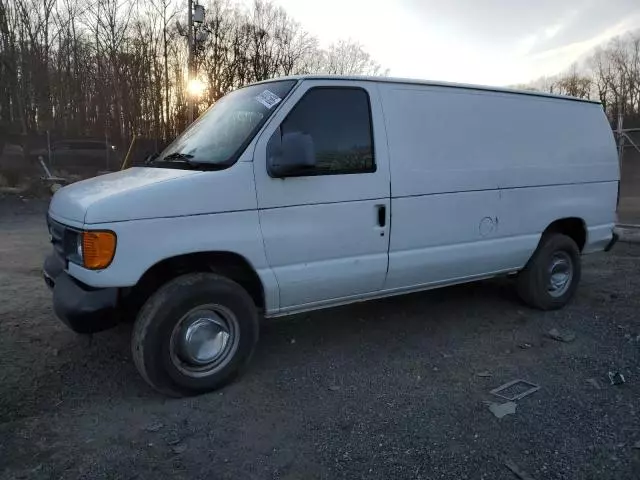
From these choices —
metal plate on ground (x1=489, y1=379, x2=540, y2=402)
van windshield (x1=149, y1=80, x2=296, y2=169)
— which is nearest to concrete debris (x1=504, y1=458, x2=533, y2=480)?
metal plate on ground (x1=489, y1=379, x2=540, y2=402)

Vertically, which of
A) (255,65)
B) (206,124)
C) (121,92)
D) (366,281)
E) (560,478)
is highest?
(255,65)

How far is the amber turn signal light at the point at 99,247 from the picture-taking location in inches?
122

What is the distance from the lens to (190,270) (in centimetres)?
367

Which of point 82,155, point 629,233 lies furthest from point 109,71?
point 629,233

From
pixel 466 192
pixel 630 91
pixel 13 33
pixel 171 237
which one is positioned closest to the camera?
pixel 171 237

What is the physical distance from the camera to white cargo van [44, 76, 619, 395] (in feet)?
10.9

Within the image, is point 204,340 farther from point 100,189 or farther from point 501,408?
point 501,408

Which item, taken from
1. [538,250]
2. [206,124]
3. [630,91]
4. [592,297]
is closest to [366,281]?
[206,124]

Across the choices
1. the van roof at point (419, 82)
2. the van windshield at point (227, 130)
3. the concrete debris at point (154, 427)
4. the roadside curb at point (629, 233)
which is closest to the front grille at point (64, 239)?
the van windshield at point (227, 130)

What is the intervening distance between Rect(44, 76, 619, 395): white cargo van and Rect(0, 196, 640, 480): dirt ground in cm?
45

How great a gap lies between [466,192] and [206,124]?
2.30 m

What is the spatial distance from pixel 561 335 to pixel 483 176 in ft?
5.40

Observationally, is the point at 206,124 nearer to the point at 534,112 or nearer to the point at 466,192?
the point at 466,192

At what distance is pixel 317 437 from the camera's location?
121 inches
